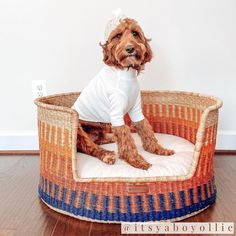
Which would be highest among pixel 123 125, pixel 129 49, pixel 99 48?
pixel 129 49

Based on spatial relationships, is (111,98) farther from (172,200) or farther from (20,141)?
(20,141)

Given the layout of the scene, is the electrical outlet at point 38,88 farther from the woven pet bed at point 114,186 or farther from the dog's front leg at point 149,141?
the dog's front leg at point 149,141

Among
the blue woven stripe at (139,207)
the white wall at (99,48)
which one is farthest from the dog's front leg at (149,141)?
the white wall at (99,48)

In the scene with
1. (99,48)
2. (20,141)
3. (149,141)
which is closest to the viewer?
(149,141)

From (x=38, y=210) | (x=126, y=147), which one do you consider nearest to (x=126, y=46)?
(x=126, y=147)

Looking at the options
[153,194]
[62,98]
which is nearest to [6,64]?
[62,98]

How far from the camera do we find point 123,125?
1.50 metres

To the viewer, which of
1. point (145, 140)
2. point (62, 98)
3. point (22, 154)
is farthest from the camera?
point (22, 154)

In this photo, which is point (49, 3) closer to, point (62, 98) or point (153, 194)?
point (62, 98)

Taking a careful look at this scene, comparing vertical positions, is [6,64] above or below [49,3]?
below

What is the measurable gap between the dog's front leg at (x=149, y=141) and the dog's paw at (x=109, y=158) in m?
0.18

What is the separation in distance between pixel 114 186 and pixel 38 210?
0.38m

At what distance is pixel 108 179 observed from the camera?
1.39 metres

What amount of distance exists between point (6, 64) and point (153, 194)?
→ 4.31 feet
